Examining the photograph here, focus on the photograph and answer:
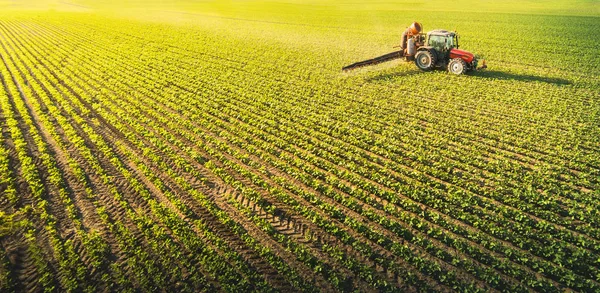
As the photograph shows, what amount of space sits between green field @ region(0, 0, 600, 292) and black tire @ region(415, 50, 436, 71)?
3.02 feet

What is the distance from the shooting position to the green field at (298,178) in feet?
24.9

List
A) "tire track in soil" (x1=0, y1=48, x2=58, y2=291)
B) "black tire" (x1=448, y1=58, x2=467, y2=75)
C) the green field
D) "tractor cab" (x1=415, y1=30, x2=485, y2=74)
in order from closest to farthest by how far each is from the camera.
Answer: "tire track in soil" (x1=0, y1=48, x2=58, y2=291)
the green field
"tractor cab" (x1=415, y1=30, x2=485, y2=74)
"black tire" (x1=448, y1=58, x2=467, y2=75)

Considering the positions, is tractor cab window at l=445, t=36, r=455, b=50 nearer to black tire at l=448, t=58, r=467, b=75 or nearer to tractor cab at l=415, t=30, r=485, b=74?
tractor cab at l=415, t=30, r=485, b=74

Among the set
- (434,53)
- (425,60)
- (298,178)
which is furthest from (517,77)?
(298,178)

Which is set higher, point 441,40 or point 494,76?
point 441,40

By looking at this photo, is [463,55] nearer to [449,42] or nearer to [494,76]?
[449,42]

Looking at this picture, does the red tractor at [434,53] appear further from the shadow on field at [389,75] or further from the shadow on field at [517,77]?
the shadow on field at [389,75]

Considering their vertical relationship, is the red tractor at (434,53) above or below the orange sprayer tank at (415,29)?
below

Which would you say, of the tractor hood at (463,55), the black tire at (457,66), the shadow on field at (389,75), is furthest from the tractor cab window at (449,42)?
the shadow on field at (389,75)

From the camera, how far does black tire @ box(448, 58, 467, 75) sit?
2080 centimetres

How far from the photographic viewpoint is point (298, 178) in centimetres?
1082

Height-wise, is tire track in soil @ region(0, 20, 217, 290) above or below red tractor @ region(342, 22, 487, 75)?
below

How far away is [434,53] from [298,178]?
15.2 m

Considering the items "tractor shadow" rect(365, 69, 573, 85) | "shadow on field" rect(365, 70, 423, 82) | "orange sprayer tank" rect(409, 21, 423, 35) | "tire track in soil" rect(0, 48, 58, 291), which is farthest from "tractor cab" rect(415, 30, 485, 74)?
"tire track in soil" rect(0, 48, 58, 291)
